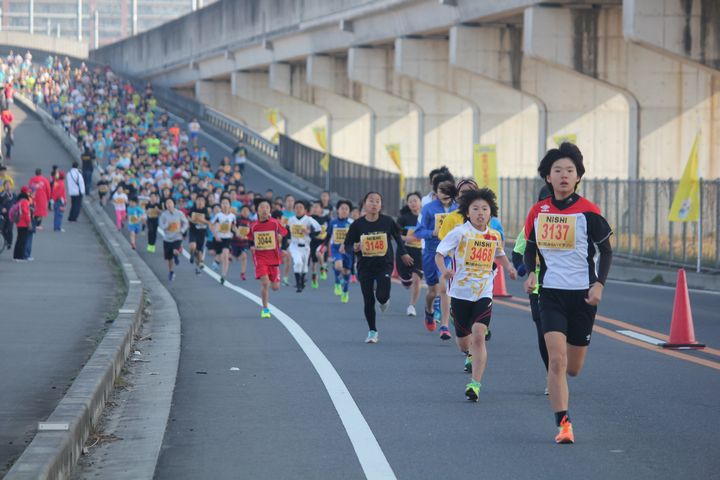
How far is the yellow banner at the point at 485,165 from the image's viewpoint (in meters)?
33.5

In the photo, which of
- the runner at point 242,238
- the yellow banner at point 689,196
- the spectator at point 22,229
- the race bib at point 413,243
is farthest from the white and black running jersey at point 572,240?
the spectator at point 22,229

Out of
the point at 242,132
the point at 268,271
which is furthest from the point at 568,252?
the point at 242,132

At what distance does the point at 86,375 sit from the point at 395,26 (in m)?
35.0

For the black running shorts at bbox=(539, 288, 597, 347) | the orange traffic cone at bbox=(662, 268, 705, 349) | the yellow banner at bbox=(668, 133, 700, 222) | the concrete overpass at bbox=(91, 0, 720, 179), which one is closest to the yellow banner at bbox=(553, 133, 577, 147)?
the concrete overpass at bbox=(91, 0, 720, 179)

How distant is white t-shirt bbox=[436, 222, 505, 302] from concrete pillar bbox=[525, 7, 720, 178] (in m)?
22.5

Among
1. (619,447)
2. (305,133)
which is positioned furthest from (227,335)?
(305,133)

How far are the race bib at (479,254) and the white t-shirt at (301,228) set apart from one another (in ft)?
42.0

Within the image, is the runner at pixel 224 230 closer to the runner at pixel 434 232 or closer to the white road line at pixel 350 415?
the white road line at pixel 350 415

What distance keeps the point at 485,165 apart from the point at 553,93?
8.23 metres

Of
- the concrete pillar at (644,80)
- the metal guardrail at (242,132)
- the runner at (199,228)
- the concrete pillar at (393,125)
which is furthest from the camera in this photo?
the metal guardrail at (242,132)

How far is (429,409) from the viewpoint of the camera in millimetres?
10180

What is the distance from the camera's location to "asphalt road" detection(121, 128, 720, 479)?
26.6 feet

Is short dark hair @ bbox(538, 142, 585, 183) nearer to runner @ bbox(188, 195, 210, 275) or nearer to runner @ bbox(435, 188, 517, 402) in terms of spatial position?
runner @ bbox(435, 188, 517, 402)

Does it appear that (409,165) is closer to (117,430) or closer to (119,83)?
(119,83)
